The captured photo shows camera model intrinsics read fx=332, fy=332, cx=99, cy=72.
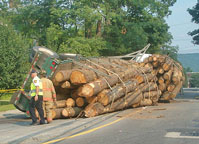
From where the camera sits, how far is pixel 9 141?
764 centimetres

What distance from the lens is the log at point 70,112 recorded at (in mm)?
11840

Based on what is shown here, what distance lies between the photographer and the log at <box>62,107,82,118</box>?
466 inches

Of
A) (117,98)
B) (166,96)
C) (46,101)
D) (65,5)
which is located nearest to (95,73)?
(117,98)

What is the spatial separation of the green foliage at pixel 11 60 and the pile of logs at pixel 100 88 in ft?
22.7

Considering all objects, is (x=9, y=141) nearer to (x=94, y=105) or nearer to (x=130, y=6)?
(x=94, y=105)

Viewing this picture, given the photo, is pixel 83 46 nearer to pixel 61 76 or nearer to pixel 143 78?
pixel 143 78

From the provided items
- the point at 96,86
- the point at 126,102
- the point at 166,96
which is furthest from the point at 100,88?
the point at 166,96

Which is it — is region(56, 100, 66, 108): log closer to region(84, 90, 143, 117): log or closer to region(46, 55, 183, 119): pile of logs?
region(46, 55, 183, 119): pile of logs

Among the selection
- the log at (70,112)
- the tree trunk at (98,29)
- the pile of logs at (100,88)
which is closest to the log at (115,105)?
the pile of logs at (100,88)

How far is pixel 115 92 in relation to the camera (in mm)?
13312

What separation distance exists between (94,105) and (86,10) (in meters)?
20.7

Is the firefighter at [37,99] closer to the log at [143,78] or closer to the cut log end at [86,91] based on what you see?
the cut log end at [86,91]

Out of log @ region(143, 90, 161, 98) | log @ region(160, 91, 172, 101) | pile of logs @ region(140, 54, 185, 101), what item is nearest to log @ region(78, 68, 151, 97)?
log @ region(143, 90, 161, 98)

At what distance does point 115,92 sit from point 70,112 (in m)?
2.27
